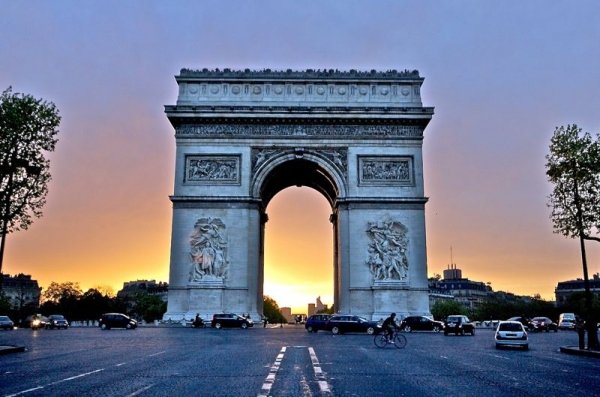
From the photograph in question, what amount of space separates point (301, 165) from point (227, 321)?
44.8ft

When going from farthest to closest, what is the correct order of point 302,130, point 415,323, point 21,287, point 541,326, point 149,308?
point 21,287
point 149,308
point 541,326
point 302,130
point 415,323

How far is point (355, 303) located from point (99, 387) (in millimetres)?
32350

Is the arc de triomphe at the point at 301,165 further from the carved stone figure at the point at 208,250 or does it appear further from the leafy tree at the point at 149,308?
the leafy tree at the point at 149,308

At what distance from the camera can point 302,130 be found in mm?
45094

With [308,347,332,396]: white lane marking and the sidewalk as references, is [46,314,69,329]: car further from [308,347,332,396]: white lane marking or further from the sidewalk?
[308,347,332,396]: white lane marking

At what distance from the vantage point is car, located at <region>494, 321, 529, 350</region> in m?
25.6

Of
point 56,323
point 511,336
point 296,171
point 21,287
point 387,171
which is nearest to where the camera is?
point 511,336

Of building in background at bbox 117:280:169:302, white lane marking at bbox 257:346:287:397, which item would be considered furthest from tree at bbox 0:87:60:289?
building in background at bbox 117:280:169:302

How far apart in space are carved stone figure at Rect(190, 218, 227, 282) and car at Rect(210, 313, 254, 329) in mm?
3137

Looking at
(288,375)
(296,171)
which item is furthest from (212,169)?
(288,375)

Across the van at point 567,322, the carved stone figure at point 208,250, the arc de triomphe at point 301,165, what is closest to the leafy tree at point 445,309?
the van at point 567,322

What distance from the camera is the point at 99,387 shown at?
11.0 metres

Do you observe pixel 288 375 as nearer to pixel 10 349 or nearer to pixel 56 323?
pixel 10 349

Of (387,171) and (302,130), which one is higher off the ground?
(302,130)
